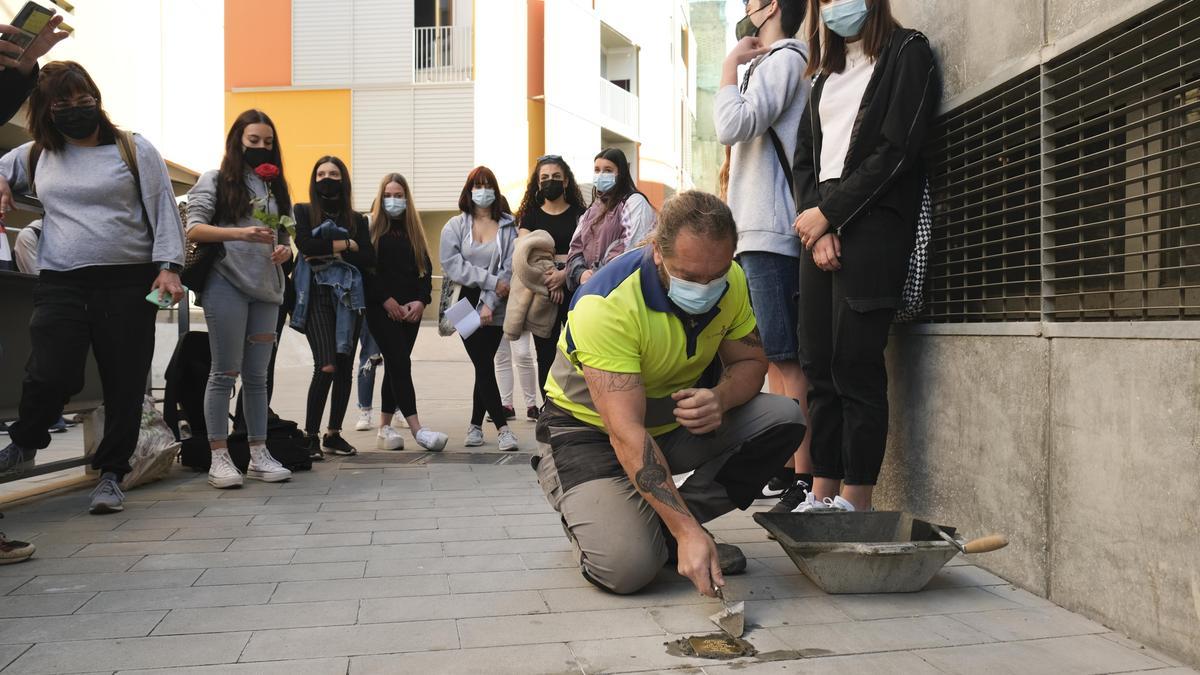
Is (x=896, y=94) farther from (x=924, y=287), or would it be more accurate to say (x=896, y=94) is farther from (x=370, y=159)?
(x=370, y=159)

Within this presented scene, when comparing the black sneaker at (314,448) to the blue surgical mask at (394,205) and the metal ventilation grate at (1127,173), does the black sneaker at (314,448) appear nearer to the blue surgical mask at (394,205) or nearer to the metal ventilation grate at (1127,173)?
the blue surgical mask at (394,205)

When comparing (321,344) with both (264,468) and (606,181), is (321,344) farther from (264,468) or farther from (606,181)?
(606,181)

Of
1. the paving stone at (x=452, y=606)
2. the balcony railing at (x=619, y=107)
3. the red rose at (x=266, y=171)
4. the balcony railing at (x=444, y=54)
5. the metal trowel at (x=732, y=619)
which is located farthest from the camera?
the balcony railing at (x=619, y=107)

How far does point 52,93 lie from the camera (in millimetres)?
4516

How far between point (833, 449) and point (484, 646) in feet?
6.11

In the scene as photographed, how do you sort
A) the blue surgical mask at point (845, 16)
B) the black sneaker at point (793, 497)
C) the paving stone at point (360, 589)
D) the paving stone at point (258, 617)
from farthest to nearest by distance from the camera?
1. the black sneaker at point (793, 497)
2. the blue surgical mask at point (845, 16)
3. the paving stone at point (360, 589)
4. the paving stone at point (258, 617)

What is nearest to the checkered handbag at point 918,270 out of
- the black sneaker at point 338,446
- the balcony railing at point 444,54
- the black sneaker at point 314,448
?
the black sneaker at point 314,448

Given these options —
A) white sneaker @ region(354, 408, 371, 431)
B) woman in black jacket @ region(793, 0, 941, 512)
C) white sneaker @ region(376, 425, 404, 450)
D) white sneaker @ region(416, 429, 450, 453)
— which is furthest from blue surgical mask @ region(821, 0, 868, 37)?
white sneaker @ region(354, 408, 371, 431)

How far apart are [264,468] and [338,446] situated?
1.12 metres

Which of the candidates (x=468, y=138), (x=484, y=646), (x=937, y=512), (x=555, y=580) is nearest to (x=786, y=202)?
(x=937, y=512)

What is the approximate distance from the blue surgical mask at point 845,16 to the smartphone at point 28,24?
9.78 ft

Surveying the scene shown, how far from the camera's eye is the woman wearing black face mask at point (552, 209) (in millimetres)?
7238

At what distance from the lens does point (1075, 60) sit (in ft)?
10.7

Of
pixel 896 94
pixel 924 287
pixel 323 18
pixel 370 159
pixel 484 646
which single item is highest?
pixel 323 18
